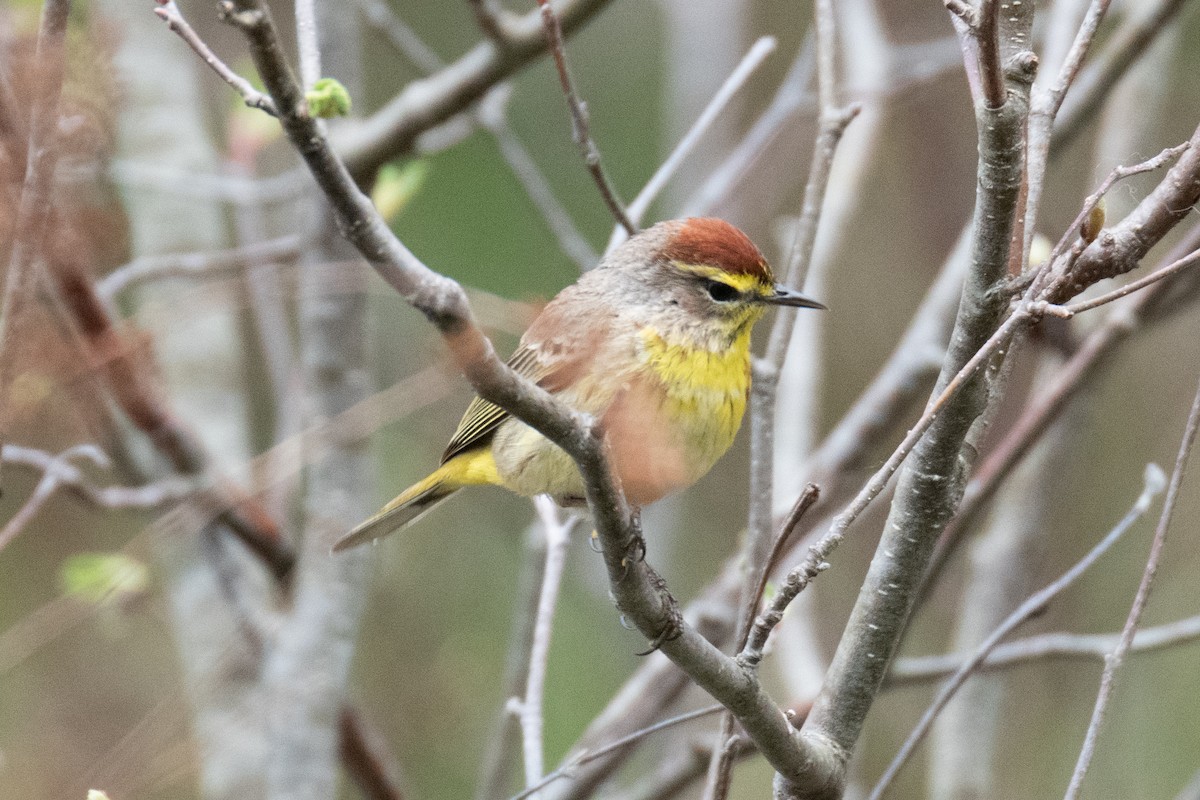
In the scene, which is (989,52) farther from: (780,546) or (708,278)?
(708,278)

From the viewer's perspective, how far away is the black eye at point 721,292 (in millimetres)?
3396

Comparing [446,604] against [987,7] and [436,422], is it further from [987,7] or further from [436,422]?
[987,7]

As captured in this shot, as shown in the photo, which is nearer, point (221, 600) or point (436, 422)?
point (221, 600)

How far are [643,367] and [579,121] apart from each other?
1.94 ft

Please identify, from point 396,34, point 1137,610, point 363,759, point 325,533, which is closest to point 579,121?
point 1137,610

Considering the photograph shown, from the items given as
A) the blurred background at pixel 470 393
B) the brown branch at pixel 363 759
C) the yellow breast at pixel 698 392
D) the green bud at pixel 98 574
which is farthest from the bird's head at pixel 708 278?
the brown branch at pixel 363 759

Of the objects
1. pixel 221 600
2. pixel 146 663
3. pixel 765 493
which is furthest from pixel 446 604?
pixel 765 493

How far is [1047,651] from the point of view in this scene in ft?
10.8

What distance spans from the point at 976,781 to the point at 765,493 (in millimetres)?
1714

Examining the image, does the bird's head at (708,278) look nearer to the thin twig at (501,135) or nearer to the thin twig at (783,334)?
the thin twig at (783,334)

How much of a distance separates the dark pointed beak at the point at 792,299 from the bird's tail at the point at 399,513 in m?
1.09

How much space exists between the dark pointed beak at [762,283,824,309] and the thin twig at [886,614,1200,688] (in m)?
0.95

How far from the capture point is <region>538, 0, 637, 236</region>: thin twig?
97.9 inches

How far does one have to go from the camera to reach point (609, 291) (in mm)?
3500
